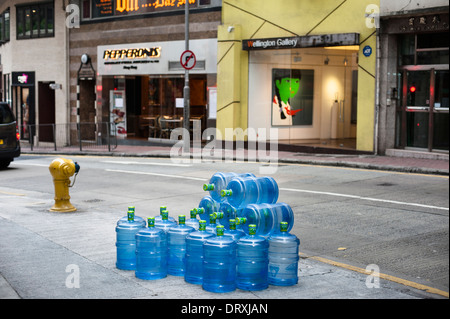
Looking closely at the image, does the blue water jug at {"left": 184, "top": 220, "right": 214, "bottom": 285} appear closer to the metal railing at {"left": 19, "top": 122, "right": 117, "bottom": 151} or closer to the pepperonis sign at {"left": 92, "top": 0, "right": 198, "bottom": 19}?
the metal railing at {"left": 19, "top": 122, "right": 117, "bottom": 151}

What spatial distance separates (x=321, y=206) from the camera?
11.4 metres

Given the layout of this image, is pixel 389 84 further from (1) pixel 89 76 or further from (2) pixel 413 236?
(1) pixel 89 76

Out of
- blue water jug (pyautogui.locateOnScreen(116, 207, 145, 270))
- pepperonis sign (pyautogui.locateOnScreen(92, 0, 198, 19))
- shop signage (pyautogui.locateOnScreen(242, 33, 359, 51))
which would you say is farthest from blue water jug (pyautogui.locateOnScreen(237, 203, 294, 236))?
pepperonis sign (pyautogui.locateOnScreen(92, 0, 198, 19))

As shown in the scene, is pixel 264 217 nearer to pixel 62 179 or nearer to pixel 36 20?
pixel 62 179

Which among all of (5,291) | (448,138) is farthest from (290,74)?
(5,291)

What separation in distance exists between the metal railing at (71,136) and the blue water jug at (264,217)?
18631mm

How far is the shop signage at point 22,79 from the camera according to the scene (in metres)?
32.5

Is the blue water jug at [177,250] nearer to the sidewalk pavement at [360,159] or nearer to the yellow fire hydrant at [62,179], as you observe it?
the yellow fire hydrant at [62,179]

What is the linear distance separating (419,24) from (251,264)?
45.5 ft

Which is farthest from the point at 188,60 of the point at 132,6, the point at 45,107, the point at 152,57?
the point at 45,107

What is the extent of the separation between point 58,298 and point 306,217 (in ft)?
17.6

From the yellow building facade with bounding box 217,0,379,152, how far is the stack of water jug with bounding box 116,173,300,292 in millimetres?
15041

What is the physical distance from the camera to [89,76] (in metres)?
29.4

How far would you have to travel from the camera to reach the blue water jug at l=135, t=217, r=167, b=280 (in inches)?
265
